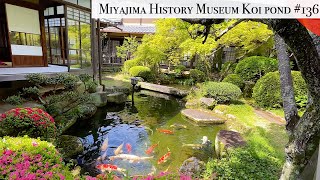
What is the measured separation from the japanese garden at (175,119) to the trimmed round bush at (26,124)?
0.06 ft

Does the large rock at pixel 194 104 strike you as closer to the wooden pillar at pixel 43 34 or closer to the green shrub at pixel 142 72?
the green shrub at pixel 142 72

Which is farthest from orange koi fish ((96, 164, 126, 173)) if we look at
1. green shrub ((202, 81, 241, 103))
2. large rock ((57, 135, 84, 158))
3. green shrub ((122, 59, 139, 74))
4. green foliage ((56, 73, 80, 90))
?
green shrub ((122, 59, 139, 74))

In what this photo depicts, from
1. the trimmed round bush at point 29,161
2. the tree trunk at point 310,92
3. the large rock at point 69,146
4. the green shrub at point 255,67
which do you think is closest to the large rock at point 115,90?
the large rock at point 69,146

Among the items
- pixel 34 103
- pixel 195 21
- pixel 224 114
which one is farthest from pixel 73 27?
pixel 195 21

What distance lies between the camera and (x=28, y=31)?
27.2 feet

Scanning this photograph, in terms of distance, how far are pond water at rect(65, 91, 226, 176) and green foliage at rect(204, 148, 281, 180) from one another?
1.19 metres

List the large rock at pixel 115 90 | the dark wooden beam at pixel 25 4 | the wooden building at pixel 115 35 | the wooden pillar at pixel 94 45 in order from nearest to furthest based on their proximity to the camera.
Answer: the dark wooden beam at pixel 25 4
the wooden pillar at pixel 94 45
the large rock at pixel 115 90
the wooden building at pixel 115 35

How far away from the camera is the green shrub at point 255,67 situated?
1045 cm

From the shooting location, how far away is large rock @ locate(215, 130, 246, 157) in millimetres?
4863

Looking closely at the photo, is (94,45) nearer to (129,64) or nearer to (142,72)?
(142,72)

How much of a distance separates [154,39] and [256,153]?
36.0 ft

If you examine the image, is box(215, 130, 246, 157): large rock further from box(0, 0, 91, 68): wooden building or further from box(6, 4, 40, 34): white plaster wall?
box(6, 4, 40, 34): white plaster wall

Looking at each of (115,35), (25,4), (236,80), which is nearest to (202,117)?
(236,80)

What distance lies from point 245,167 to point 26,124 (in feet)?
13.6
